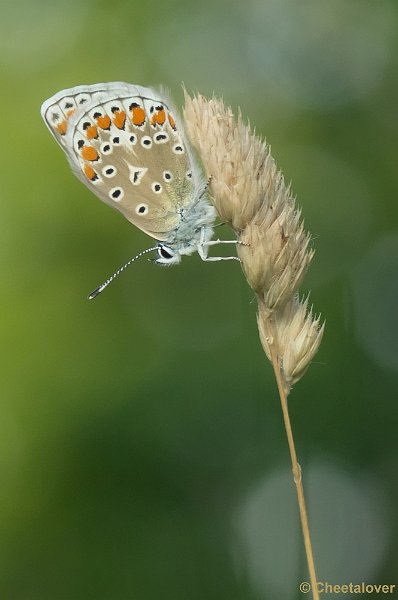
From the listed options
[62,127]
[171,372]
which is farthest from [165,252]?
[171,372]

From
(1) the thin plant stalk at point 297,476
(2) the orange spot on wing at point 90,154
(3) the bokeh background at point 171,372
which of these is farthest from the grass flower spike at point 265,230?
(3) the bokeh background at point 171,372

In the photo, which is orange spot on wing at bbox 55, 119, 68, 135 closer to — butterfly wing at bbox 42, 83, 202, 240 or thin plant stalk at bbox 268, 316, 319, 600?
butterfly wing at bbox 42, 83, 202, 240

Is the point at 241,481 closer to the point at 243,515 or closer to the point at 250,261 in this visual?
the point at 243,515

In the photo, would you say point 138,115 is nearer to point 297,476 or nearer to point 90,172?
point 90,172

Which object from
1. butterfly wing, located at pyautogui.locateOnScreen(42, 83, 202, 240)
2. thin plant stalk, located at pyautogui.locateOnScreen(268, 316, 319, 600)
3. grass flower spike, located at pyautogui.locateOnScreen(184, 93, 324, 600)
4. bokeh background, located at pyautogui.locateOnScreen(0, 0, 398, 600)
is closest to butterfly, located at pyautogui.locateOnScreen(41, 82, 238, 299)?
butterfly wing, located at pyautogui.locateOnScreen(42, 83, 202, 240)

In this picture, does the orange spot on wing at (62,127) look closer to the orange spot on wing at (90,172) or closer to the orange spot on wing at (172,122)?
the orange spot on wing at (90,172)

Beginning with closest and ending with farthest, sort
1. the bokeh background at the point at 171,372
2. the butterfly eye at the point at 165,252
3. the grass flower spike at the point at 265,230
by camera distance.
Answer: the grass flower spike at the point at 265,230 < the butterfly eye at the point at 165,252 < the bokeh background at the point at 171,372
